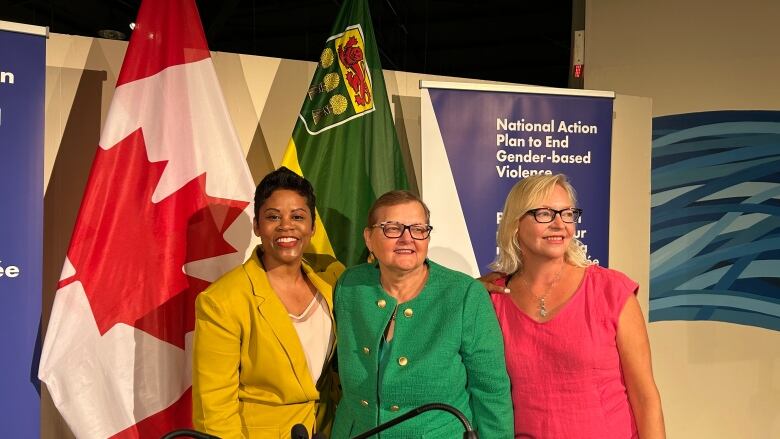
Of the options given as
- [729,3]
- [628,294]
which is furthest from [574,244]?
[729,3]

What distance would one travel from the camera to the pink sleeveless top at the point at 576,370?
6.68 ft

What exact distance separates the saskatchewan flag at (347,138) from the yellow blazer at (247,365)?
3.02 ft

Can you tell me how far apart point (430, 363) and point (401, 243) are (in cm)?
33

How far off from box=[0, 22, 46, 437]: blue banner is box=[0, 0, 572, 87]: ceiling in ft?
15.7

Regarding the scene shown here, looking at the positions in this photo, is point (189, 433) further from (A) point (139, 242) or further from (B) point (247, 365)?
(A) point (139, 242)

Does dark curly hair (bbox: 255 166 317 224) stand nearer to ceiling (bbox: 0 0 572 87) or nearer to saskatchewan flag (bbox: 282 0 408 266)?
saskatchewan flag (bbox: 282 0 408 266)

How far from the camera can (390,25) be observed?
7922 millimetres

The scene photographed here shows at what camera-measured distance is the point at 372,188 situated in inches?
128

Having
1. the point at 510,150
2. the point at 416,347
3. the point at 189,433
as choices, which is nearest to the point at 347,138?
the point at 510,150

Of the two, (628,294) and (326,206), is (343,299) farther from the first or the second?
(326,206)

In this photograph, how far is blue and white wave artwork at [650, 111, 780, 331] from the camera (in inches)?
170

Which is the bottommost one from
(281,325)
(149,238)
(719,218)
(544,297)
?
(281,325)

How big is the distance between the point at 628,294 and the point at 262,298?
1046 mm

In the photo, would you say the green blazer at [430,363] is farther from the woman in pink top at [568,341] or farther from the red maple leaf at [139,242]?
the red maple leaf at [139,242]
